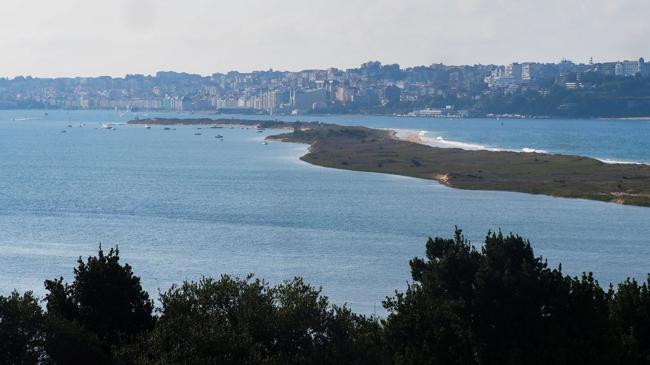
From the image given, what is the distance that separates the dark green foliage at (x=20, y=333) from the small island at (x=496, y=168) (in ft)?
121

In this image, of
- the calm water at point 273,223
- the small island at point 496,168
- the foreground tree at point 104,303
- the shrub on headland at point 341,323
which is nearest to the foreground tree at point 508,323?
the shrub on headland at point 341,323

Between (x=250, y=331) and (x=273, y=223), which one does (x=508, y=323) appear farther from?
(x=273, y=223)

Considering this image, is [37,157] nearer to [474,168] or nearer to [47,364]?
[474,168]

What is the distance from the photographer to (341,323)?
1605cm

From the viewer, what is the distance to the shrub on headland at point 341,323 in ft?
49.2

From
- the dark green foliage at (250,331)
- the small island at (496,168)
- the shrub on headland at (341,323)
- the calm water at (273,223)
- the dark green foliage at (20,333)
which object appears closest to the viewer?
the dark green foliage at (250,331)

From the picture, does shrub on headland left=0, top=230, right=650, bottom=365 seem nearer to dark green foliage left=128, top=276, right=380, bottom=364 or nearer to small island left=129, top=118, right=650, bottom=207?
dark green foliage left=128, top=276, right=380, bottom=364

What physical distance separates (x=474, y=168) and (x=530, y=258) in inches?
1929

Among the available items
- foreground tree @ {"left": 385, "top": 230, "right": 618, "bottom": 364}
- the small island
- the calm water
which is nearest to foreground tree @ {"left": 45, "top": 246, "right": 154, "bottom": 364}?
foreground tree @ {"left": 385, "top": 230, "right": 618, "bottom": 364}

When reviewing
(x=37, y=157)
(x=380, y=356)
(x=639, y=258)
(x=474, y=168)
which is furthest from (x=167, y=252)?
(x=37, y=157)

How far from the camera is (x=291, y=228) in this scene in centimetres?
4044

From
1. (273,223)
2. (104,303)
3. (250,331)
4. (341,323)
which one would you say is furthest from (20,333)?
A: (273,223)

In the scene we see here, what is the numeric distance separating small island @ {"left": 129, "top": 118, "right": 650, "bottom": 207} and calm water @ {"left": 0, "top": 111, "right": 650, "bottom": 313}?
2091mm

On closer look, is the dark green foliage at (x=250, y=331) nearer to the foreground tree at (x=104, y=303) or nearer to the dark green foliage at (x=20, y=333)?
the foreground tree at (x=104, y=303)
